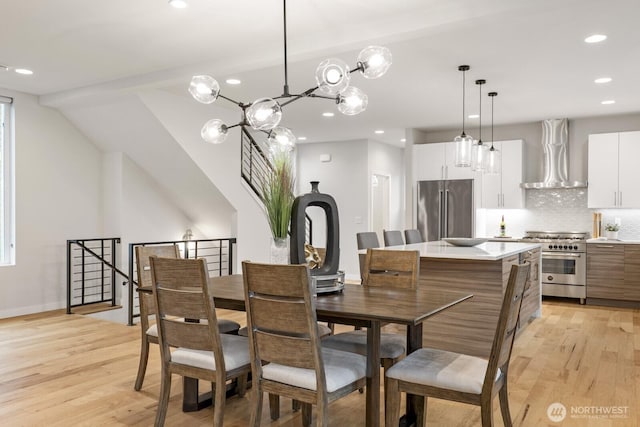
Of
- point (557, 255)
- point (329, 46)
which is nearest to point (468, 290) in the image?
point (329, 46)

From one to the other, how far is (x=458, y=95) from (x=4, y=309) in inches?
226

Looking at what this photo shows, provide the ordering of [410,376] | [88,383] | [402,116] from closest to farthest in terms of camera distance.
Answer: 1. [410,376]
2. [88,383]
3. [402,116]

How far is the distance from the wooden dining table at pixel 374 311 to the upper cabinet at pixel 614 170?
5.13m

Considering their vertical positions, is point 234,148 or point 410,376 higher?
point 234,148

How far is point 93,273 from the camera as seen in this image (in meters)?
6.77

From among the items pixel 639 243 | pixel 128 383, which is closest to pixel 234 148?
pixel 128 383

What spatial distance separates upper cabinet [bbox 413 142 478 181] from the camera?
761 centimetres

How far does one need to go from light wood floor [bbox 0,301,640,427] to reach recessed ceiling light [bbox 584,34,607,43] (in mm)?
2562

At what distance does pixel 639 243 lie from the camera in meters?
6.30

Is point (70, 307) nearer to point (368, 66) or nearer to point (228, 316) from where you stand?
point (228, 316)

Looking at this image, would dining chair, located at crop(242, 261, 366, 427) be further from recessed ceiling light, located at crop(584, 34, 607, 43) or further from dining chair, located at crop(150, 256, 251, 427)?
recessed ceiling light, located at crop(584, 34, 607, 43)

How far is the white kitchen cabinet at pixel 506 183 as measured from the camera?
729 cm

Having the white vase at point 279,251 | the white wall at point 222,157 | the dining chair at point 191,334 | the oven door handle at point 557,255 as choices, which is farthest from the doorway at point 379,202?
the dining chair at point 191,334

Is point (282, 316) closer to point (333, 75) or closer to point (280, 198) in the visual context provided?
point (280, 198)
